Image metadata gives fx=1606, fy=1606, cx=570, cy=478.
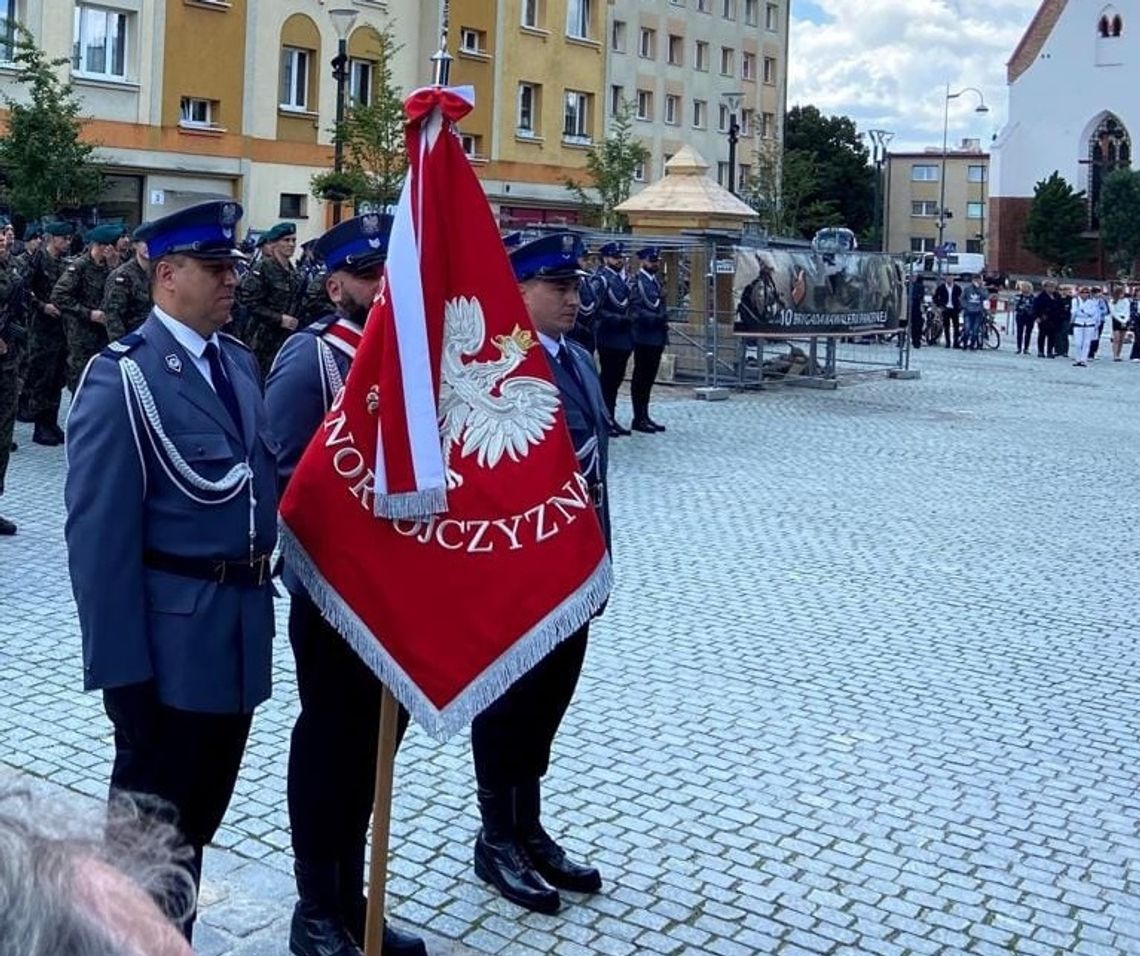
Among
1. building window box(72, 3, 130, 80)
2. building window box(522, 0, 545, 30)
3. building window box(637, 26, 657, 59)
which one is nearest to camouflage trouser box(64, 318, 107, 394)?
building window box(72, 3, 130, 80)

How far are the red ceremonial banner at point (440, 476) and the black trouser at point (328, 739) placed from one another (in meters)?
0.22

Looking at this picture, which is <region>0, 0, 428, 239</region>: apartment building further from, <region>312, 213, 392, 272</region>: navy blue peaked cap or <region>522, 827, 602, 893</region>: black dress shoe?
<region>522, 827, 602, 893</region>: black dress shoe

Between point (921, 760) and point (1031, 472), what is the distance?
1002 centimetres

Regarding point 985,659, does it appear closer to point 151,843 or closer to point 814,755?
point 814,755

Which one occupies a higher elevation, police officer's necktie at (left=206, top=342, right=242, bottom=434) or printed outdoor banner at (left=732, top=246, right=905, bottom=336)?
printed outdoor banner at (left=732, top=246, right=905, bottom=336)

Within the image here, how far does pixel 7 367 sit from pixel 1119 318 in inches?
1274

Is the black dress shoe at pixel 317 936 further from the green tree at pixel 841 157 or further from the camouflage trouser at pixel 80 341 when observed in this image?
the green tree at pixel 841 157

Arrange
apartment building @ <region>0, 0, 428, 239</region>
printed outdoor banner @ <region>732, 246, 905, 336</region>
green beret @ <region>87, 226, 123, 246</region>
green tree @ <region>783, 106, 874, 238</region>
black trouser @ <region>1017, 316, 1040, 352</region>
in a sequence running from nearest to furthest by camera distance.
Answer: green beret @ <region>87, 226, 123, 246</region>
printed outdoor banner @ <region>732, 246, 905, 336</region>
apartment building @ <region>0, 0, 428, 239</region>
black trouser @ <region>1017, 316, 1040, 352</region>
green tree @ <region>783, 106, 874, 238</region>

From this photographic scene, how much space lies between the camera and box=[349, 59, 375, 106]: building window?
40.2 metres

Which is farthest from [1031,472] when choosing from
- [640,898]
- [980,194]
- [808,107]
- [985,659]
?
[980,194]

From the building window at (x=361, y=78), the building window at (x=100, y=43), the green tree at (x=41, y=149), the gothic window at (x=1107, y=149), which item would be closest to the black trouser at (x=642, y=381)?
the green tree at (x=41, y=149)

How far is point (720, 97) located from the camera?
6006 cm

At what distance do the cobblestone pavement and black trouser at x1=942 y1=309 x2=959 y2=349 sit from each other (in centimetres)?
2628

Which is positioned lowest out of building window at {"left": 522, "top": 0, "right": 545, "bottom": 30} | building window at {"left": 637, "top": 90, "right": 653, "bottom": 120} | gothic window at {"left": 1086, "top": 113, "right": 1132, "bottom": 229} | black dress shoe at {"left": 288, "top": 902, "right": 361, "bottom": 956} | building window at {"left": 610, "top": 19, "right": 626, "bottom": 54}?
black dress shoe at {"left": 288, "top": 902, "right": 361, "bottom": 956}
